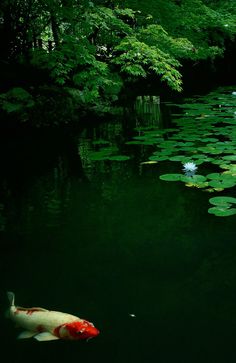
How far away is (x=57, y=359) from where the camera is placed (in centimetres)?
172

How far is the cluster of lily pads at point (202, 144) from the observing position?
3898 millimetres

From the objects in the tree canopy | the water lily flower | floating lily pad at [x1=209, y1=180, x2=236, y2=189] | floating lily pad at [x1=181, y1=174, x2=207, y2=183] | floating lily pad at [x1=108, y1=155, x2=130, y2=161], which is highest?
the tree canopy

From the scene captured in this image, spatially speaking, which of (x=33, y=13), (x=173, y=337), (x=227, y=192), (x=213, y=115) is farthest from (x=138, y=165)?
(x=33, y=13)

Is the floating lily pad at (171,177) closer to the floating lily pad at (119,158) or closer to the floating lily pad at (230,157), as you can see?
the floating lily pad at (230,157)

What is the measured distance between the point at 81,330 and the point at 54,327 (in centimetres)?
13

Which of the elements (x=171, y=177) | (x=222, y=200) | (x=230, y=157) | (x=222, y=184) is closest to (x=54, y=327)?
(x=222, y=200)

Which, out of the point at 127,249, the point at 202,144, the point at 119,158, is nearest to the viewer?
the point at 127,249

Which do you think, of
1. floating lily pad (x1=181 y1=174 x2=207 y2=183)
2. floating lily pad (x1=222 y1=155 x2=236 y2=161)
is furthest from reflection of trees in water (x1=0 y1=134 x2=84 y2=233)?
floating lily pad (x1=222 y1=155 x2=236 y2=161)

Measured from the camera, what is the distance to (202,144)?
554cm

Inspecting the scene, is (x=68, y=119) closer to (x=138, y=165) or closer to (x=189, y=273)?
(x=138, y=165)

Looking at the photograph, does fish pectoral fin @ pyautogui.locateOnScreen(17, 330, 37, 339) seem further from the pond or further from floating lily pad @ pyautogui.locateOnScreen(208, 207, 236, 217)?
floating lily pad @ pyautogui.locateOnScreen(208, 207, 236, 217)

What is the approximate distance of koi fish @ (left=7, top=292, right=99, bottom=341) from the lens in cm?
176

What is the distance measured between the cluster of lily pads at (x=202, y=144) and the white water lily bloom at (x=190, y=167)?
0.10ft

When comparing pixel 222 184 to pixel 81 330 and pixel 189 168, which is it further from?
pixel 81 330
